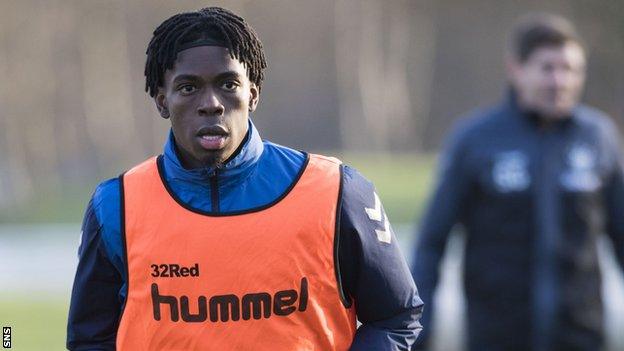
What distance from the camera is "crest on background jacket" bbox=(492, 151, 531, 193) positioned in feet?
18.3

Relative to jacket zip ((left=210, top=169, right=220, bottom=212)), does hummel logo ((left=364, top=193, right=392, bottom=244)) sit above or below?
below

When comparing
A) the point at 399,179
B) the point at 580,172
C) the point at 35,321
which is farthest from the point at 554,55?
the point at 399,179

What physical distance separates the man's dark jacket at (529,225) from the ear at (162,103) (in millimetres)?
2406

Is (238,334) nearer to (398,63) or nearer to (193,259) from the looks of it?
(193,259)

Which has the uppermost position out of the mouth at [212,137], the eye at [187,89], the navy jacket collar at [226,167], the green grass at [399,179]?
the eye at [187,89]

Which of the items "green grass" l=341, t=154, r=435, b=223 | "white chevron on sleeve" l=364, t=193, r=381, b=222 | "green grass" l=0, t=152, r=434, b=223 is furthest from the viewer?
"green grass" l=0, t=152, r=434, b=223

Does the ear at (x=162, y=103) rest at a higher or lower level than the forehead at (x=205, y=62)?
lower

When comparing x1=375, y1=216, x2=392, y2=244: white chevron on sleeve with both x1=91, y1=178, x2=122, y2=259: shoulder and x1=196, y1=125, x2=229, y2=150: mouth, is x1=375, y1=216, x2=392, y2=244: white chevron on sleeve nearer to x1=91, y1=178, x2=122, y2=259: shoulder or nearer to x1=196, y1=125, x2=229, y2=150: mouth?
x1=196, y1=125, x2=229, y2=150: mouth

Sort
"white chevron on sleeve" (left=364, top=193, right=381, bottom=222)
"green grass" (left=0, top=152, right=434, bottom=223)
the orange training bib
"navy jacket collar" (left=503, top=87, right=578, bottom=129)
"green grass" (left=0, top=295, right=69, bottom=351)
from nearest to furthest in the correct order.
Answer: the orange training bib, "white chevron on sleeve" (left=364, top=193, right=381, bottom=222), "navy jacket collar" (left=503, top=87, right=578, bottom=129), "green grass" (left=0, top=295, right=69, bottom=351), "green grass" (left=0, top=152, right=434, bottom=223)

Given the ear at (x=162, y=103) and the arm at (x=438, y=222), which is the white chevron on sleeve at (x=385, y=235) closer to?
the ear at (x=162, y=103)

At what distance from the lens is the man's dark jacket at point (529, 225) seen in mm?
5586

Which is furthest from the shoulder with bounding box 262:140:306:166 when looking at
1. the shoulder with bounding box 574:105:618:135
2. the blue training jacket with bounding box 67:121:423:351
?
the shoulder with bounding box 574:105:618:135

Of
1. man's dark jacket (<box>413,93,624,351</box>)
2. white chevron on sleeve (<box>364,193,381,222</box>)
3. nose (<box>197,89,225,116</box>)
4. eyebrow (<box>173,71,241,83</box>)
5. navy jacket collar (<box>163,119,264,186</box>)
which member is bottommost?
man's dark jacket (<box>413,93,624,351</box>)

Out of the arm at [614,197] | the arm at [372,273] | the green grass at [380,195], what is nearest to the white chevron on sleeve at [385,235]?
the arm at [372,273]
